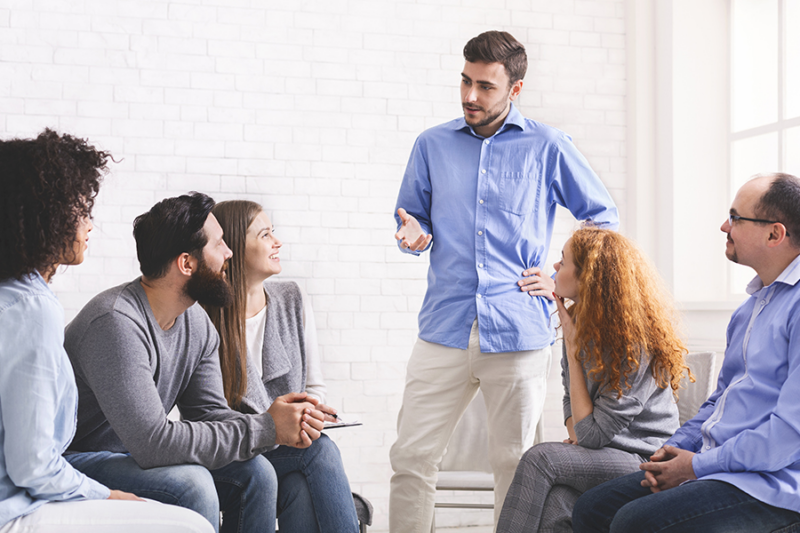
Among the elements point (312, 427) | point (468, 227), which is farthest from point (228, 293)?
point (468, 227)

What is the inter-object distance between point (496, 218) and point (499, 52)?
507 millimetres

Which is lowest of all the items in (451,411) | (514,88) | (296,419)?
(451,411)

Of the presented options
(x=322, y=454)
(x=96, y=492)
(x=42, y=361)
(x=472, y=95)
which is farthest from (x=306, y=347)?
(x=42, y=361)

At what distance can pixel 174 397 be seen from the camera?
1950 millimetres

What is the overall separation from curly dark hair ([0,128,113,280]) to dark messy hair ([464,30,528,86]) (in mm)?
1273

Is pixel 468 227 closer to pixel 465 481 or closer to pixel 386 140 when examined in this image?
pixel 465 481

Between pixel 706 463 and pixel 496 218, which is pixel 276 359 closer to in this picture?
pixel 496 218

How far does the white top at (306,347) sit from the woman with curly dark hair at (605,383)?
0.83m

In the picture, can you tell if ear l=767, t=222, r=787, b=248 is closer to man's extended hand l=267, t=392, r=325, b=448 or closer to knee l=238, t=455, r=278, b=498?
man's extended hand l=267, t=392, r=325, b=448

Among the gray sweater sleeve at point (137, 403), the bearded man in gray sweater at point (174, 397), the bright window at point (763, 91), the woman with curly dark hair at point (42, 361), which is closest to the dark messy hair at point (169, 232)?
the bearded man in gray sweater at point (174, 397)

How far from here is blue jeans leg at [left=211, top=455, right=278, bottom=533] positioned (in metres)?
1.93

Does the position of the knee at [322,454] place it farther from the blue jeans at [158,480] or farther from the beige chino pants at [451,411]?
the blue jeans at [158,480]

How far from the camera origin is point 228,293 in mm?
1967

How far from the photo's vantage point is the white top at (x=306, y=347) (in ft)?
7.89
